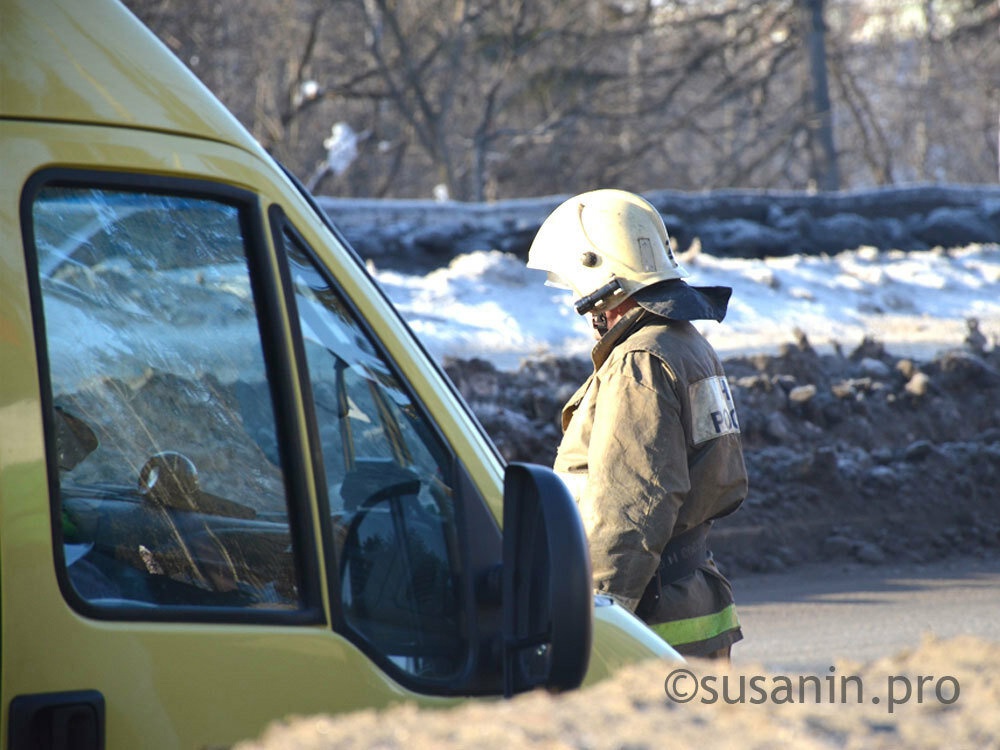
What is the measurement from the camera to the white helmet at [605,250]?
135 inches

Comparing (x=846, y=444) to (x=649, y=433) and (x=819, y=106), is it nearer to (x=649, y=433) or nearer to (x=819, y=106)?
(x=649, y=433)

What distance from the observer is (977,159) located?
30812 millimetres

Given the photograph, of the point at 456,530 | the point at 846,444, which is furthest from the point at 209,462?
the point at 846,444

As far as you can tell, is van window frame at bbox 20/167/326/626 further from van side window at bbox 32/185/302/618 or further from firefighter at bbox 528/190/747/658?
firefighter at bbox 528/190/747/658

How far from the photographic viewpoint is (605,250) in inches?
137

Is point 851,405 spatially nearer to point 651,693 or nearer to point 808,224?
point 808,224

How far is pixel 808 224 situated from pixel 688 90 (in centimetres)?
1490

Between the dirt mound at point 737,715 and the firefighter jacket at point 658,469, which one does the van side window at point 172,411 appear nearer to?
the dirt mound at point 737,715

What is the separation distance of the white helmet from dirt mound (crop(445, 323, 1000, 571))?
4.86m

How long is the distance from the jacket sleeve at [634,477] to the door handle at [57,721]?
162 centimetres

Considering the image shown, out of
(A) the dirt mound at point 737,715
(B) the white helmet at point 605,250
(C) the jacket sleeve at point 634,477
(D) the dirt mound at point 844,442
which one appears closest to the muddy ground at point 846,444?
(D) the dirt mound at point 844,442

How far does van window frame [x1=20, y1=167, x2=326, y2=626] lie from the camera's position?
5.82 feet

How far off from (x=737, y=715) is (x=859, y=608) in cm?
615

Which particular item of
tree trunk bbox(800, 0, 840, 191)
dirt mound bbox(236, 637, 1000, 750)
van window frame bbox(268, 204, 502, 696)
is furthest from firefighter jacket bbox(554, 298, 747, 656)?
tree trunk bbox(800, 0, 840, 191)
